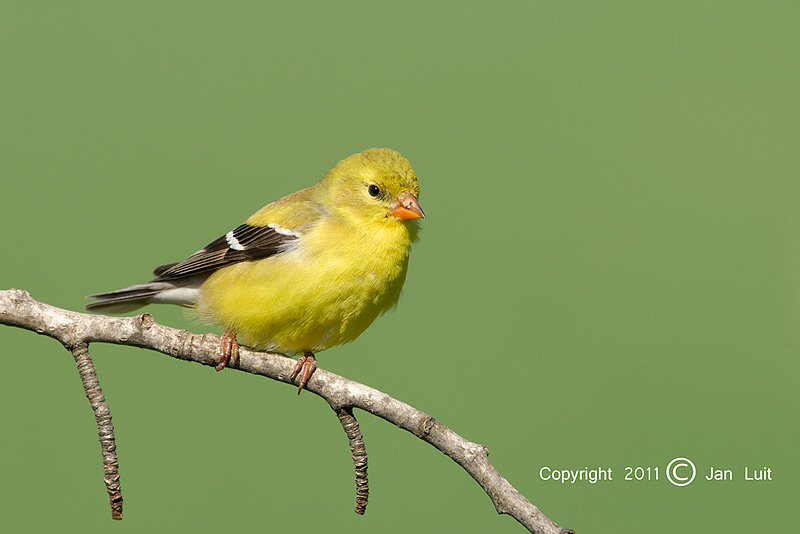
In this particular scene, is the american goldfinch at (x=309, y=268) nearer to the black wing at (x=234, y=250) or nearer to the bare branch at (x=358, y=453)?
the black wing at (x=234, y=250)

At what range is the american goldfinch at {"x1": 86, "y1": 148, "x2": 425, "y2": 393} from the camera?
153 inches

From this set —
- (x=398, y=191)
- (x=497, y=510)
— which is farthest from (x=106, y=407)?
(x=398, y=191)

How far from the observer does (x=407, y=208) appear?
13.8 feet

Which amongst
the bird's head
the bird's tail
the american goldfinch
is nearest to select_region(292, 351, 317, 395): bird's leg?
the american goldfinch

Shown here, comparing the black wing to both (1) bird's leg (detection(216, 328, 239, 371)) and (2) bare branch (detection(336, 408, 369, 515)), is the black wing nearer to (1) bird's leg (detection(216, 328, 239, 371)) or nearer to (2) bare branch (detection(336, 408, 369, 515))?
(1) bird's leg (detection(216, 328, 239, 371))

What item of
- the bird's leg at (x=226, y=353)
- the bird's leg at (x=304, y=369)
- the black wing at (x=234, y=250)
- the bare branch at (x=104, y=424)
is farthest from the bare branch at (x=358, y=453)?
the black wing at (x=234, y=250)

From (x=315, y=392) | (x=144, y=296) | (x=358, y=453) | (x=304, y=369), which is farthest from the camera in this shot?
(x=144, y=296)

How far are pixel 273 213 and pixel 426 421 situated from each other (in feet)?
6.77

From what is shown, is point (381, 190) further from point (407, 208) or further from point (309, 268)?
point (309, 268)

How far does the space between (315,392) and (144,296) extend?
175cm

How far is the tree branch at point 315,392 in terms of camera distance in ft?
9.09

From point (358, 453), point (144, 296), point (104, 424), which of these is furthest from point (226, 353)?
point (144, 296)

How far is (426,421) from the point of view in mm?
2889

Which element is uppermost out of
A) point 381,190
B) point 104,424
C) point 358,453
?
point 381,190
